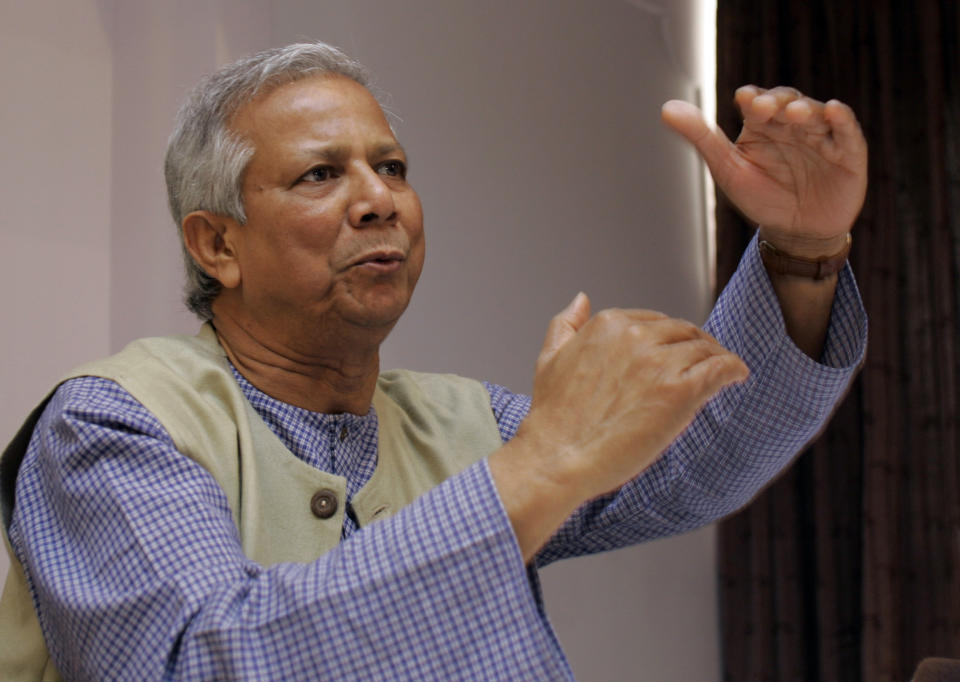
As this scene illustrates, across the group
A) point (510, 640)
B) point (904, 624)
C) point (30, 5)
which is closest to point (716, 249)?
point (904, 624)

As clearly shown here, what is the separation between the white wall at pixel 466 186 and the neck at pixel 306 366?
0.76 meters

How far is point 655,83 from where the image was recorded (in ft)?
11.1

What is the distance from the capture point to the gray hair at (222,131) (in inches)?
51.1

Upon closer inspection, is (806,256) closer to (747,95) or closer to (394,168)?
(747,95)

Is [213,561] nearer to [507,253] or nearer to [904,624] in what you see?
[507,253]

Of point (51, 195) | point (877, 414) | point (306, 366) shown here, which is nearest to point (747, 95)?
point (306, 366)

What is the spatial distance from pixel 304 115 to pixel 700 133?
1.55 feet

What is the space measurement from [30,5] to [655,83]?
196cm

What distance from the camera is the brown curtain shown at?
119 inches


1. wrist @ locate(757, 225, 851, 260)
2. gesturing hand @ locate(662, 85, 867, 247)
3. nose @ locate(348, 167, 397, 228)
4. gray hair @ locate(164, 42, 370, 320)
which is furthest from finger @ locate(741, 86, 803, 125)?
gray hair @ locate(164, 42, 370, 320)

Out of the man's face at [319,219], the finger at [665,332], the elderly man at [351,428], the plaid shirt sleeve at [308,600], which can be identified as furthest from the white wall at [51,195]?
the finger at [665,332]

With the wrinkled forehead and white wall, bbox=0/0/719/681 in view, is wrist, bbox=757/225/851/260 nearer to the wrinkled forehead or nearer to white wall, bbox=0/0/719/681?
the wrinkled forehead

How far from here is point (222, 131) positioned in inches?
51.7

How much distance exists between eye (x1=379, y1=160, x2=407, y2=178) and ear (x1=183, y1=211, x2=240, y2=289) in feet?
0.65
